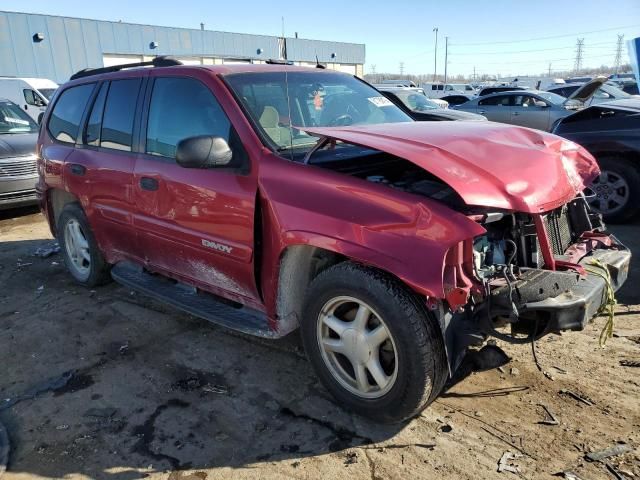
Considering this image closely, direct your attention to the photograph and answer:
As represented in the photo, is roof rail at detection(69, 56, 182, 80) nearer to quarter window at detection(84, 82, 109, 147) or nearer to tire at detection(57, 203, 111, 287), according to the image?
quarter window at detection(84, 82, 109, 147)

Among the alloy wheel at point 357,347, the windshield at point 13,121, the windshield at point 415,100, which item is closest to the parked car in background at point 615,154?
the alloy wheel at point 357,347

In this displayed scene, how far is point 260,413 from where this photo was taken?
304cm

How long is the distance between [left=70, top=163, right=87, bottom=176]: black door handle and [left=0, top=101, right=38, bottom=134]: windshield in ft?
18.5

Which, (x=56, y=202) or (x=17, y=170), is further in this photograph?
(x=17, y=170)

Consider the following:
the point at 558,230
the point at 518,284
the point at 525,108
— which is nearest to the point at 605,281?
the point at 558,230

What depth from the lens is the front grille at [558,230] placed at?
2964 mm

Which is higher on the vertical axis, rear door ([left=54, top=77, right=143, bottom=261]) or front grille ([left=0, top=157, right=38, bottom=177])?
rear door ([left=54, top=77, right=143, bottom=261])

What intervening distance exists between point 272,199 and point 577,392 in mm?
2113

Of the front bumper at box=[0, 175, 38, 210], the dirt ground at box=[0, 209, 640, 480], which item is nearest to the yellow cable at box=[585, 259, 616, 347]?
the dirt ground at box=[0, 209, 640, 480]

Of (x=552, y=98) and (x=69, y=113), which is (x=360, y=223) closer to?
(x=69, y=113)

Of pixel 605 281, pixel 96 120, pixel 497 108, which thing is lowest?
pixel 497 108

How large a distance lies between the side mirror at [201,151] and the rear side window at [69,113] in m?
2.21

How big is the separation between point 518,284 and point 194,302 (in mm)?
2253

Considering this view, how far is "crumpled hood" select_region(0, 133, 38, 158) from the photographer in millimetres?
8352
